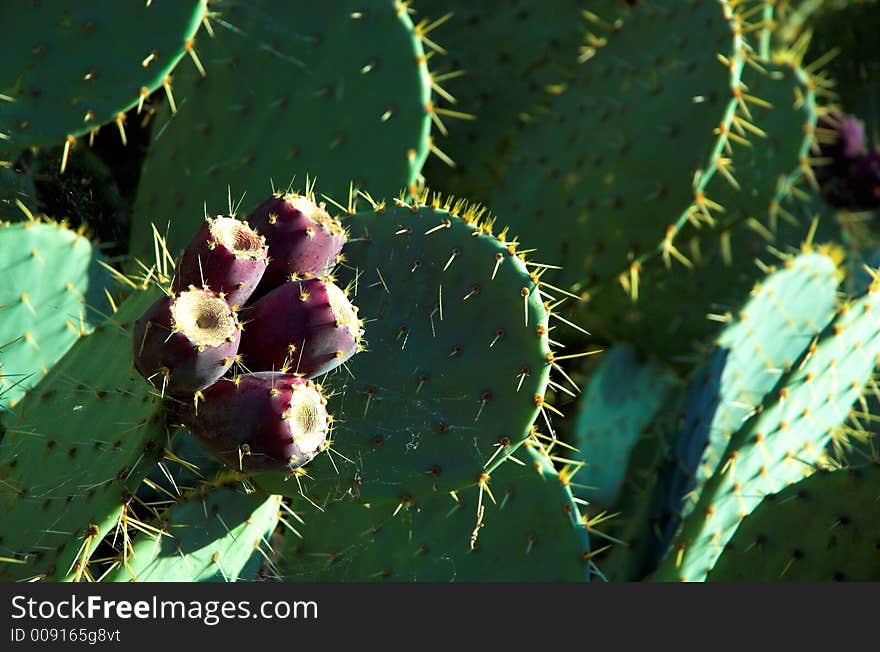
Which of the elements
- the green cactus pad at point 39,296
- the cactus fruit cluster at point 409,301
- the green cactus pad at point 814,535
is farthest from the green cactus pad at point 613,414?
the green cactus pad at point 39,296

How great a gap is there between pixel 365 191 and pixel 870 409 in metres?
1.25

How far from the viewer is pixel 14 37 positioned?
5.11 feet

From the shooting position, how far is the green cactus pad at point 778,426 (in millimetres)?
1696

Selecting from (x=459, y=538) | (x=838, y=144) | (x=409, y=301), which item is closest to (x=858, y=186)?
(x=838, y=144)

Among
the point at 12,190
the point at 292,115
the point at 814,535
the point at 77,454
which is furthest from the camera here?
the point at 292,115

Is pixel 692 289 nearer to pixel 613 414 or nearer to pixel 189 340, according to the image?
pixel 613 414

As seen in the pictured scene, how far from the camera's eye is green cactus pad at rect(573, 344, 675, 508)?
2.66 meters

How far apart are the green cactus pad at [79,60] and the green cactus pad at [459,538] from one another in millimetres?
680

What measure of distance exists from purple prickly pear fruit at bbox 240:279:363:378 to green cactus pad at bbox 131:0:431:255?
75 cm

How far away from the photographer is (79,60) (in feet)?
5.16

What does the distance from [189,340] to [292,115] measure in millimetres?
928

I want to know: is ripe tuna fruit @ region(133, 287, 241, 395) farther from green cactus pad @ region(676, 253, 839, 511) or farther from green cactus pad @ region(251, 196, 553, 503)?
green cactus pad @ region(676, 253, 839, 511)

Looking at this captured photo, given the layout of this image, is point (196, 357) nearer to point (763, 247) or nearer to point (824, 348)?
point (824, 348)

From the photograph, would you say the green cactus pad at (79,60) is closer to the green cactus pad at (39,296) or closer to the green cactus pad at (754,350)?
the green cactus pad at (39,296)
